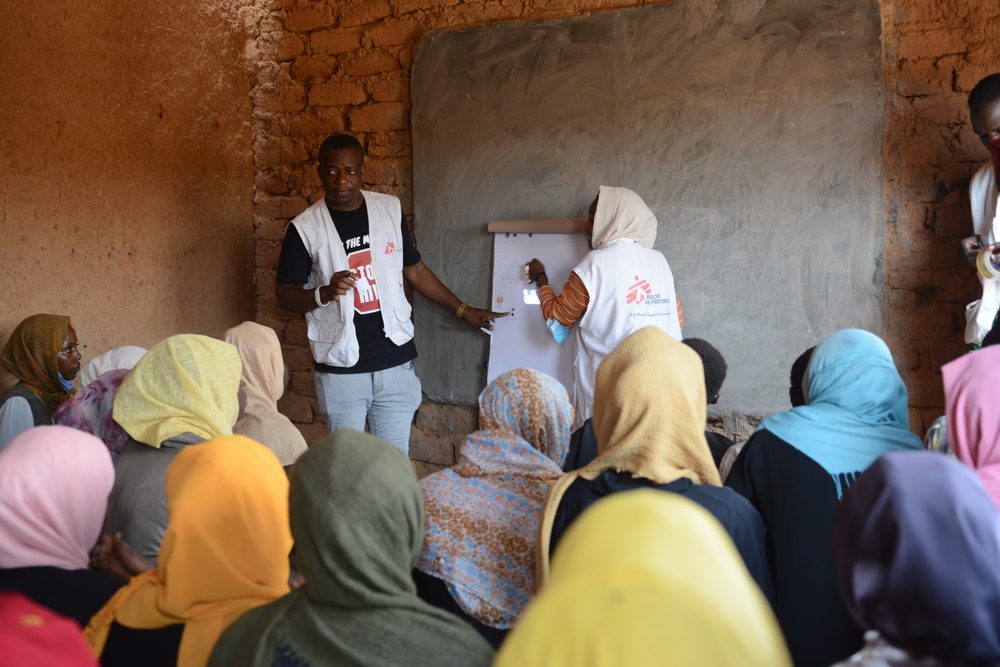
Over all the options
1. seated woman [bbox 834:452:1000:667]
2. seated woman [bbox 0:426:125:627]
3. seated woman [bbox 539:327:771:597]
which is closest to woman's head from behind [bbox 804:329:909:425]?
seated woman [bbox 539:327:771:597]

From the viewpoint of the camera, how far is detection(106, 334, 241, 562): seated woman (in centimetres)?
212

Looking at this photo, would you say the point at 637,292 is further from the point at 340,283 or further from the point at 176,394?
the point at 176,394

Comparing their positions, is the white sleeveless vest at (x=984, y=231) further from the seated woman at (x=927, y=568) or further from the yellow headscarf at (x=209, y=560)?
the yellow headscarf at (x=209, y=560)

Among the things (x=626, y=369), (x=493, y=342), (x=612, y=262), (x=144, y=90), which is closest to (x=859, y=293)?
(x=612, y=262)

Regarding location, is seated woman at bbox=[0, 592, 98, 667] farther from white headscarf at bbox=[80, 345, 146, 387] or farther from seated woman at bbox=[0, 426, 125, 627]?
white headscarf at bbox=[80, 345, 146, 387]

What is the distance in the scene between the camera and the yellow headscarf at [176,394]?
226 centimetres

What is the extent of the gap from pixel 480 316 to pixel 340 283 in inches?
32.0

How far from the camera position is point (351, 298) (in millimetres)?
3980

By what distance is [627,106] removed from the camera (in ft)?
13.2

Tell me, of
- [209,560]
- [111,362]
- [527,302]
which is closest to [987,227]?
[527,302]

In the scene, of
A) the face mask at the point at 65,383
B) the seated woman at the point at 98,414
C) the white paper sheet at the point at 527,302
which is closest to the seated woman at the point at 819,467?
the seated woman at the point at 98,414

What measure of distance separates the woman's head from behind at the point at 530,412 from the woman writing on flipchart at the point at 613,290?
1521 mm

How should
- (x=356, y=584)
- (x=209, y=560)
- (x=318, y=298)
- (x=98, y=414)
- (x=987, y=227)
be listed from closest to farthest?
(x=356, y=584), (x=209, y=560), (x=98, y=414), (x=987, y=227), (x=318, y=298)

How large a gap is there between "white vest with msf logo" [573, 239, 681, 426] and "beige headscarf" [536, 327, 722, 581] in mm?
1756
